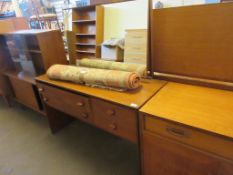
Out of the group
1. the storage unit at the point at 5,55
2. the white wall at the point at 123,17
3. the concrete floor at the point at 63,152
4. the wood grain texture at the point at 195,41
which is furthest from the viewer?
the storage unit at the point at 5,55

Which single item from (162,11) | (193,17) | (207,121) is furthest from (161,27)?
(207,121)

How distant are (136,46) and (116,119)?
984mm

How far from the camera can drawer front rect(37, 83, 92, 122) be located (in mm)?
1490

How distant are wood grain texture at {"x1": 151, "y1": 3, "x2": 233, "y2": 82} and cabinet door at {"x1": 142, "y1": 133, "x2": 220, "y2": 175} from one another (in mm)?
540

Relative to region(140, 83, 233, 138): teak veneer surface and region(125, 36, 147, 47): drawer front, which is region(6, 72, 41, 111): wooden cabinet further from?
region(140, 83, 233, 138): teak veneer surface

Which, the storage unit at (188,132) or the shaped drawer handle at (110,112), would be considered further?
the shaped drawer handle at (110,112)

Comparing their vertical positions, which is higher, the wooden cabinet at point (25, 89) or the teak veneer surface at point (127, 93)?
the teak veneer surface at point (127, 93)

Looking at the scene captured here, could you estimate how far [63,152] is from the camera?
190 centimetres

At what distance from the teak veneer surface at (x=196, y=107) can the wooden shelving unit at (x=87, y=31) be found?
153 cm

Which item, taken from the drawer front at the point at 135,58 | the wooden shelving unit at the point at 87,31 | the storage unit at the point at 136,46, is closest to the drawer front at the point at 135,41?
the storage unit at the point at 136,46

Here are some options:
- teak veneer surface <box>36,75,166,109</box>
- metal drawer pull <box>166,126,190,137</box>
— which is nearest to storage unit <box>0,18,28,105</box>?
teak veneer surface <box>36,75,166,109</box>

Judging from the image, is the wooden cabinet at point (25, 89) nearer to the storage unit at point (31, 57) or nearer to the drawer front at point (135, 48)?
the storage unit at point (31, 57)

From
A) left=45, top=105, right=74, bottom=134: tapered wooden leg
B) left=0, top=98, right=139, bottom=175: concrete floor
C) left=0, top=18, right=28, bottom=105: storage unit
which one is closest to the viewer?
left=0, top=98, right=139, bottom=175: concrete floor

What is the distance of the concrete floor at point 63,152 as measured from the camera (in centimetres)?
169
